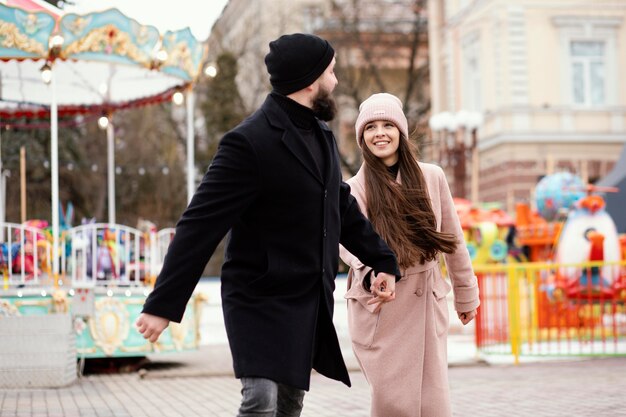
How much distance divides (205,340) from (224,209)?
14.3 m

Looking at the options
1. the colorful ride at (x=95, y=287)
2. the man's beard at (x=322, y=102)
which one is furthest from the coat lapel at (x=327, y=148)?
the colorful ride at (x=95, y=287)

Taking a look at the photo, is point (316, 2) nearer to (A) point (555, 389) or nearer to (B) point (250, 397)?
(A) point (555, 389)

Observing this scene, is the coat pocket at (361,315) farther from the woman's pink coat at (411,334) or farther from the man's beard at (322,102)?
the man's beard at (322,102)

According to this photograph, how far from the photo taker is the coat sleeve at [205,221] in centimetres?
451

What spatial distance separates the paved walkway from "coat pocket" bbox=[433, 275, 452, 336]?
3.19 meters

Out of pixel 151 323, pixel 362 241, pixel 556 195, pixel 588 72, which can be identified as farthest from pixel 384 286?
pixel 588 72

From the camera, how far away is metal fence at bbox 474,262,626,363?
46.5 ft

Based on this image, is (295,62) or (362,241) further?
(362,241)

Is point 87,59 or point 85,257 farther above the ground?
point 87,59

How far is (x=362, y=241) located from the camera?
17.0 feet

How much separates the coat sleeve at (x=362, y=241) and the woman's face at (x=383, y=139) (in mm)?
970

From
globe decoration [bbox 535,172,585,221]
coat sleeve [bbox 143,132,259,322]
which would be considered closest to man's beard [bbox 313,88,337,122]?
coat sleeve [bbox 143,132,259,322]

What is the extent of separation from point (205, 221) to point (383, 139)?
176 cm

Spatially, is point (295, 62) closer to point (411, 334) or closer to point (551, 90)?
point (411, 334)
